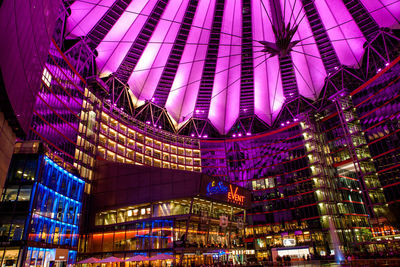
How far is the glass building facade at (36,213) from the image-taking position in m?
29.4

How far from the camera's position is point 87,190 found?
46.0m

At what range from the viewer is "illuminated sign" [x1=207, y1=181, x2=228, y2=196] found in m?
40.0

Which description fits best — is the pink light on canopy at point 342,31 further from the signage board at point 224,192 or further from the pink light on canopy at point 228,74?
the signage board at point 224,192

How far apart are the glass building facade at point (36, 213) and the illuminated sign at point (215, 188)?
19.6m

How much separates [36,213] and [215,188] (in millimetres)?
22268

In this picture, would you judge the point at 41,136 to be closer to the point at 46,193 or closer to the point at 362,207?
the point at 46,193

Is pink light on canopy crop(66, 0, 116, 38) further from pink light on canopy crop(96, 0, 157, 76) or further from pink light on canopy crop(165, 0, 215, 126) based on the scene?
pink light on canopy crop(165, 0, 215, 126)

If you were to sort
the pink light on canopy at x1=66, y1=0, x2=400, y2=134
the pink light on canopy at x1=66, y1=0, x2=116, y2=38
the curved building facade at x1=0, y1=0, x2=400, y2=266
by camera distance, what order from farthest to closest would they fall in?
the pink light on canopy at x1=66, y1=0, x2=400, y2=134, the pink light on canopy at x1=66, y1=0, x2=116, y2=38, the curved building facade at x1=0, y1=0, x2=400, y2=266

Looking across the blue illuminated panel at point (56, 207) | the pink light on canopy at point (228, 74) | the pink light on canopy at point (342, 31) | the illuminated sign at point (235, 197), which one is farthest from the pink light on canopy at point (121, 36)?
the illuminated sign at point (235, 197)

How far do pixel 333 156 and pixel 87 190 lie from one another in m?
57.9

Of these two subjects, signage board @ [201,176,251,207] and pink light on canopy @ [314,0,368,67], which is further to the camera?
pink light on canopy @ [314,0,368,67]

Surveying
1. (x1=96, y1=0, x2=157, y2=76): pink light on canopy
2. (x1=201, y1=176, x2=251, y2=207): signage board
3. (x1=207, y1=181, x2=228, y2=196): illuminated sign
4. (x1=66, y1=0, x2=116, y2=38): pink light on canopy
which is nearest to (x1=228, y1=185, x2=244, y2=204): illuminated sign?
(x1=201, y1=176, x2=251, y2=207): signage board

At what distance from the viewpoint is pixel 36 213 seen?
31844mm

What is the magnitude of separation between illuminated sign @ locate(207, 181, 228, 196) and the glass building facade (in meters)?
19.6
